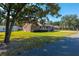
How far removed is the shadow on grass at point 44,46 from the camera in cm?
510

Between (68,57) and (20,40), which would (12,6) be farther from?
(68,57)

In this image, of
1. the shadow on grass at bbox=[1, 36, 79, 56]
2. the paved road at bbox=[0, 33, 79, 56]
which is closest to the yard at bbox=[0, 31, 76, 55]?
the shadow on grass at bbox=[1, 36, 79, 56]

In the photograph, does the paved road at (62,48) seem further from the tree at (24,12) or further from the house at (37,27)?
the tree at (24,12)

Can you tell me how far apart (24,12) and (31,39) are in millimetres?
842

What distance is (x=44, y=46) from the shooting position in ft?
17.4

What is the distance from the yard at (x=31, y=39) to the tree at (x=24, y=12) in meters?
0.17

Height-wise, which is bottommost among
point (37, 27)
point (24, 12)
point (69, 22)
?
point (37, 27)

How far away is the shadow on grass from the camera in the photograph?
16.7 ft

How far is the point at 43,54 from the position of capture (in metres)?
5.08

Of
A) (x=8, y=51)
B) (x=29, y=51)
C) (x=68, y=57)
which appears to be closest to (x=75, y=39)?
(x=68, y=57)

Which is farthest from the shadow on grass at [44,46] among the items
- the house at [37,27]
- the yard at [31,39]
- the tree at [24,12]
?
the tree at [24,12]

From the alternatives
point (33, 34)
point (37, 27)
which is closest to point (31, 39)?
point (33, 34)

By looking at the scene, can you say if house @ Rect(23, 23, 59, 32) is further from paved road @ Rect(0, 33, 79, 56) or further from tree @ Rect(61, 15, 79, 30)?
paved road @ Rect(0, 33, 79, 56)

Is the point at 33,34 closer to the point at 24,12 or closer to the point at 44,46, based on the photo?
the point at 44,46
